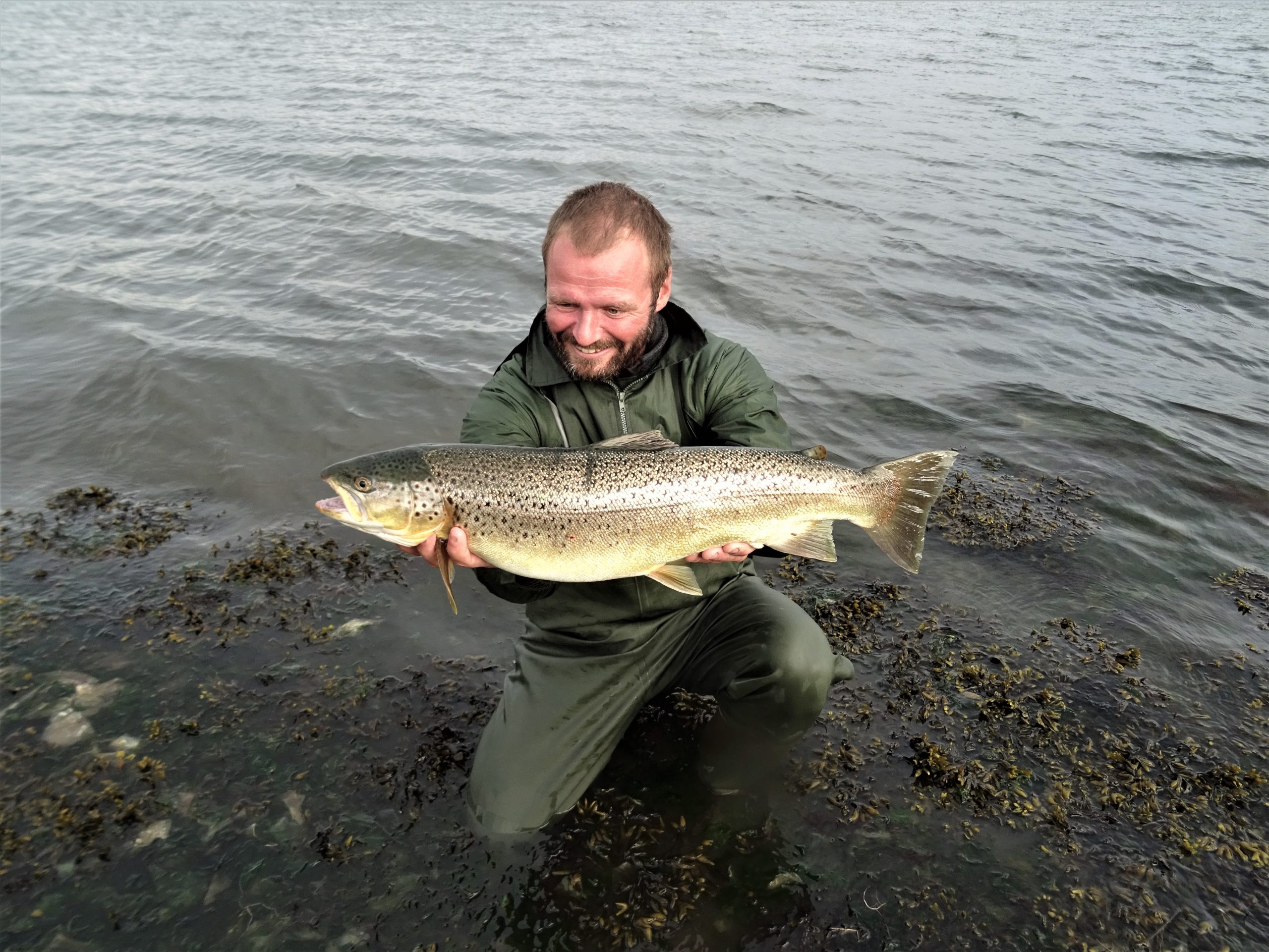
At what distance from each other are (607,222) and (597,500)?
4.15 ft

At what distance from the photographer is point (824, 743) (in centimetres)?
445

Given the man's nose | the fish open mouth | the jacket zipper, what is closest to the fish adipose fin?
the jacket zipper

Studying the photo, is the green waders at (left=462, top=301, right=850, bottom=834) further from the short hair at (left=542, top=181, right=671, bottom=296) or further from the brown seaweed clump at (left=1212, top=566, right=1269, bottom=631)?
the brown seaweed clump at (left=1212, top=566, right=1269, bottom=631)

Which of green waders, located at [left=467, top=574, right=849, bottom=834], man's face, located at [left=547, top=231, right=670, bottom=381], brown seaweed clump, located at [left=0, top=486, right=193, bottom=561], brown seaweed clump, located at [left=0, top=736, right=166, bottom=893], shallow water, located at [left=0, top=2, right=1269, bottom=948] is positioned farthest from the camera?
shallow water, located at [left=0, top=2, right=1269, bottom=948]

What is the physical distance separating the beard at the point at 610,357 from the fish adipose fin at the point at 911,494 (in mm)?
1254

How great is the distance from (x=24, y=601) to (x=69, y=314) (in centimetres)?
625

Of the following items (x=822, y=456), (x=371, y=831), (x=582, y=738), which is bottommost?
(x=371, y=831)

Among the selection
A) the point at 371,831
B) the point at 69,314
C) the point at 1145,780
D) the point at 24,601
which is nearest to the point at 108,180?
the point at 69,314

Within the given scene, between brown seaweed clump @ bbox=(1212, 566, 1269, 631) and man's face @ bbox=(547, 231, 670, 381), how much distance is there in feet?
15.0

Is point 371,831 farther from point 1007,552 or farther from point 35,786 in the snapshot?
point 1007,552

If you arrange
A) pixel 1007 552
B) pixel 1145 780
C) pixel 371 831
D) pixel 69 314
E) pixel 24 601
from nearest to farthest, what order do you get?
pixel 371 831 < pixel 1145 780 < pixel 24 601 < pixel 1007 552 < pixel 69 314

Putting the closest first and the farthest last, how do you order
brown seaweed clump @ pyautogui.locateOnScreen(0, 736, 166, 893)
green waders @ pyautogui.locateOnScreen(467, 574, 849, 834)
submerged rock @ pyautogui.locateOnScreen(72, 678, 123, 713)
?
brown seaweed clump @ pyautogui.locateOnScreen(0, 736, 166, 893) → green waders @ pyautogui.locateOnScreen(467, 574, 849, 834) → submerged rock @ pyautogui.locateOnScreen(72, 678, 123, 713)

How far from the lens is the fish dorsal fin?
153 inches

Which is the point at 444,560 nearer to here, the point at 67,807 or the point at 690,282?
the point at 67,807
